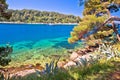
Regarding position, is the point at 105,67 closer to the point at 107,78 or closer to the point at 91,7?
the point at 107,78

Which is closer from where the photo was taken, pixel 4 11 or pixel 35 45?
pixel 4 11

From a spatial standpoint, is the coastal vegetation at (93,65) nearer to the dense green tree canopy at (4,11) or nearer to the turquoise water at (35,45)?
the dense green tree canopy at (4,11)

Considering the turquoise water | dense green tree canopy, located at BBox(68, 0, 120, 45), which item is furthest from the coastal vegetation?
the turquoise water

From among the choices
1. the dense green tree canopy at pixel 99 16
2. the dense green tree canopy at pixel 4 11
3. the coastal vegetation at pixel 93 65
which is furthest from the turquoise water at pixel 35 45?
the dense green tree canopy at pixel 99 16

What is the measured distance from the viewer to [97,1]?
26281mm

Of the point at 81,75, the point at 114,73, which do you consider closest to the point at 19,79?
the point at 81,75

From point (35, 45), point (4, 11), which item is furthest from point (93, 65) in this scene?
point (35, 45)

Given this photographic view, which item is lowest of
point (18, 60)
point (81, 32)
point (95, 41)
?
point (18, 60)

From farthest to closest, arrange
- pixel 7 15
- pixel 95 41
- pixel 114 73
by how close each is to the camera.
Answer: pixel 95 41, pixel 7 15, pixel 114 73

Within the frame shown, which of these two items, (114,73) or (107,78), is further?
(114,73)

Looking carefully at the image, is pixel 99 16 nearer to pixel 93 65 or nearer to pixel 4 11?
pixel 4 11

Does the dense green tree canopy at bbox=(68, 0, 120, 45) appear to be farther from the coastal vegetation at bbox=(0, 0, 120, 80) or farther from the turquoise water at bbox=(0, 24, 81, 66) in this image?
the turquoise water at bbox=(0, 24, 81, 66)

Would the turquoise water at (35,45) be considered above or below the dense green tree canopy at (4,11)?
below

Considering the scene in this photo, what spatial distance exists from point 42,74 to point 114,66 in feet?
9.98
